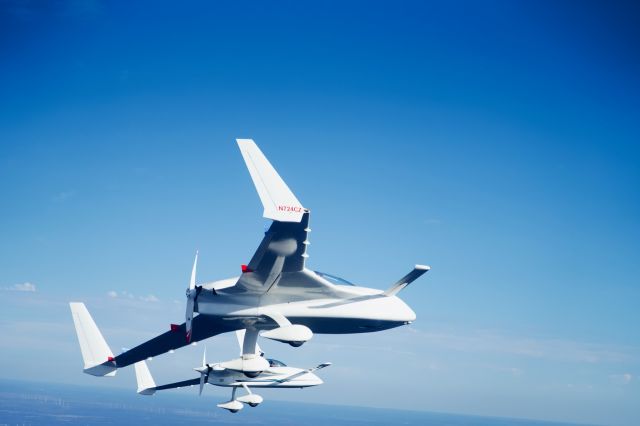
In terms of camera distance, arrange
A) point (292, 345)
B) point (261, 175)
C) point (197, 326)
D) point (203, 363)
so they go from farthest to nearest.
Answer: point (203, 363) < point (197, 326) < point (292, 345) < point (261, 175)

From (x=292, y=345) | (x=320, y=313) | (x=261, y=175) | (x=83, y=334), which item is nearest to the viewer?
(x=261, y=175)

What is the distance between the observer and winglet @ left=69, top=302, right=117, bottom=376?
128ft

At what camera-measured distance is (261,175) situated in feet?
77.8

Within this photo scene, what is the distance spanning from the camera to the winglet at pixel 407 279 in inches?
1147

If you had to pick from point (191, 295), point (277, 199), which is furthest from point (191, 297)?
point (277, 199)

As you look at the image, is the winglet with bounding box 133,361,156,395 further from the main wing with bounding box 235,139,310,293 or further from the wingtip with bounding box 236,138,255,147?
the wingtip with bounding box 236,138,255,147

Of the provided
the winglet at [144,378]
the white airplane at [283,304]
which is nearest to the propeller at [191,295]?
the white airplane at [283,304]

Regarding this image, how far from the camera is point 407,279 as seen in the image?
30.8 meters

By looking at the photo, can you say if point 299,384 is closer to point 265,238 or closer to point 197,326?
point 197,326

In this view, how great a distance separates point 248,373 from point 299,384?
6.94m

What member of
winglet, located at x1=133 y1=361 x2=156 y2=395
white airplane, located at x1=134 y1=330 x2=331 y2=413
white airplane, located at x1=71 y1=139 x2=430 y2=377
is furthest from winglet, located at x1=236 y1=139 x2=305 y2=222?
winglet, located at x1=133 y1=361 x2=156 y2=395

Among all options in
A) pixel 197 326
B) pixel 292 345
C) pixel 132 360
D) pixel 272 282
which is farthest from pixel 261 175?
pixel 132 360

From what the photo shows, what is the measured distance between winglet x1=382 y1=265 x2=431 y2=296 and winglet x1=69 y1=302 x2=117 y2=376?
19547mm

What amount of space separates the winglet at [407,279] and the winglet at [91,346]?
1955 centimetres
